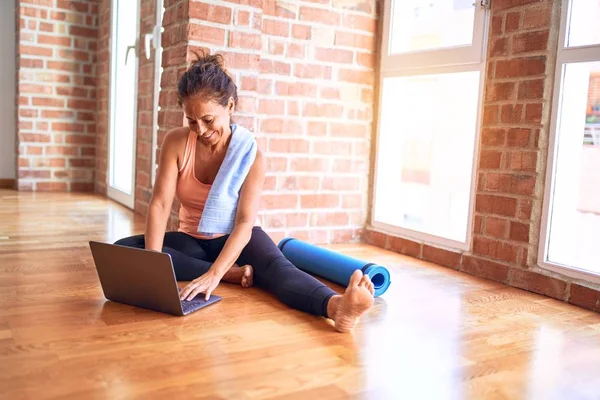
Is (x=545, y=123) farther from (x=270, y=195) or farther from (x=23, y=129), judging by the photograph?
(x=23, y=129)

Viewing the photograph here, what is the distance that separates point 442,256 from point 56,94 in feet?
11.1

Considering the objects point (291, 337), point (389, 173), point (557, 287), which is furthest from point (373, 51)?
point (291, 337)

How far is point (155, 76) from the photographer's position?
3.76 meters

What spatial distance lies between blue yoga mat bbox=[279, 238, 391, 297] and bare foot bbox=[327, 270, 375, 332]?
418 millimetres

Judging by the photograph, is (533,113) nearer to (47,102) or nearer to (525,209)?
(525,209)

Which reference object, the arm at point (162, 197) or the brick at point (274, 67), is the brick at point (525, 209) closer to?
the brick at point (274, 67)

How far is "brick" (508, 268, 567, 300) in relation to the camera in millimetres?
2402

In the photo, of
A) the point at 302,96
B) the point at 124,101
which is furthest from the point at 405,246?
the point at 124,101

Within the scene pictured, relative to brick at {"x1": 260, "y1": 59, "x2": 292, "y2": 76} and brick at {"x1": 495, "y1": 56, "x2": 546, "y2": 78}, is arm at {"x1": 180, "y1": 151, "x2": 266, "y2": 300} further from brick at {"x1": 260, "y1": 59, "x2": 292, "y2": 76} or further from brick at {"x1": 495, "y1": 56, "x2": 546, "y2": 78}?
brick at {"x1": 495, "y1": 56, "x2": 546, "y2": 78}

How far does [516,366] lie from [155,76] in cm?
284

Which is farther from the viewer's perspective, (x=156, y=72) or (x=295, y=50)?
(x=156, y=72)

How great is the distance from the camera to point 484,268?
2730 mm

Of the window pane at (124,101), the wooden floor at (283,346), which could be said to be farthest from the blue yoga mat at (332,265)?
the window pane at (124,101)

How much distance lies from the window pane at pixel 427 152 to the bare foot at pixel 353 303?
121cm
